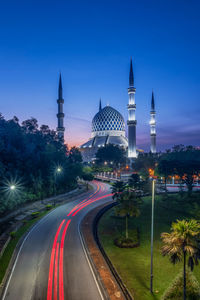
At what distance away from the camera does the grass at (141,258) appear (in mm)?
14958

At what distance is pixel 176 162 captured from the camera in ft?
157

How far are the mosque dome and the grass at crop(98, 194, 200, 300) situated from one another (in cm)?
10310

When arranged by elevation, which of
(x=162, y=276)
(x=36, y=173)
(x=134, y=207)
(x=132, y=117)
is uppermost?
(x=132, y=117)

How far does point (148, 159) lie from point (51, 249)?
6312cm

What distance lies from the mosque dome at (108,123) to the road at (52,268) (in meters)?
111

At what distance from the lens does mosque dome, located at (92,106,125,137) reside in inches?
5320

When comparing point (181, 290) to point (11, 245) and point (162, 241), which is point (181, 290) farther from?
point (11, 245)

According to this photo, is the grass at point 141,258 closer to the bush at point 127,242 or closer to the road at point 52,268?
the bush at point 127,242

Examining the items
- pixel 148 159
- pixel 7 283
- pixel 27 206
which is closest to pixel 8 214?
pixel 27 206

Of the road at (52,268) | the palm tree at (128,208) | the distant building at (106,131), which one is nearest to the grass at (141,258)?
the road at (52,268)

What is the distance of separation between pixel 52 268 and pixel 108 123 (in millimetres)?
121798

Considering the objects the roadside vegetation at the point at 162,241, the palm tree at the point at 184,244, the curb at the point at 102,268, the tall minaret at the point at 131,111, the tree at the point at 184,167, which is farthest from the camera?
the tall minaret at the point at 131,111

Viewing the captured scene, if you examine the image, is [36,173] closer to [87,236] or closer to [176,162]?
[87,236]

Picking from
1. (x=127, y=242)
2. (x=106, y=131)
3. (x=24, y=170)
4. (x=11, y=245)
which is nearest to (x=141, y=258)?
(x=127, y=242)
